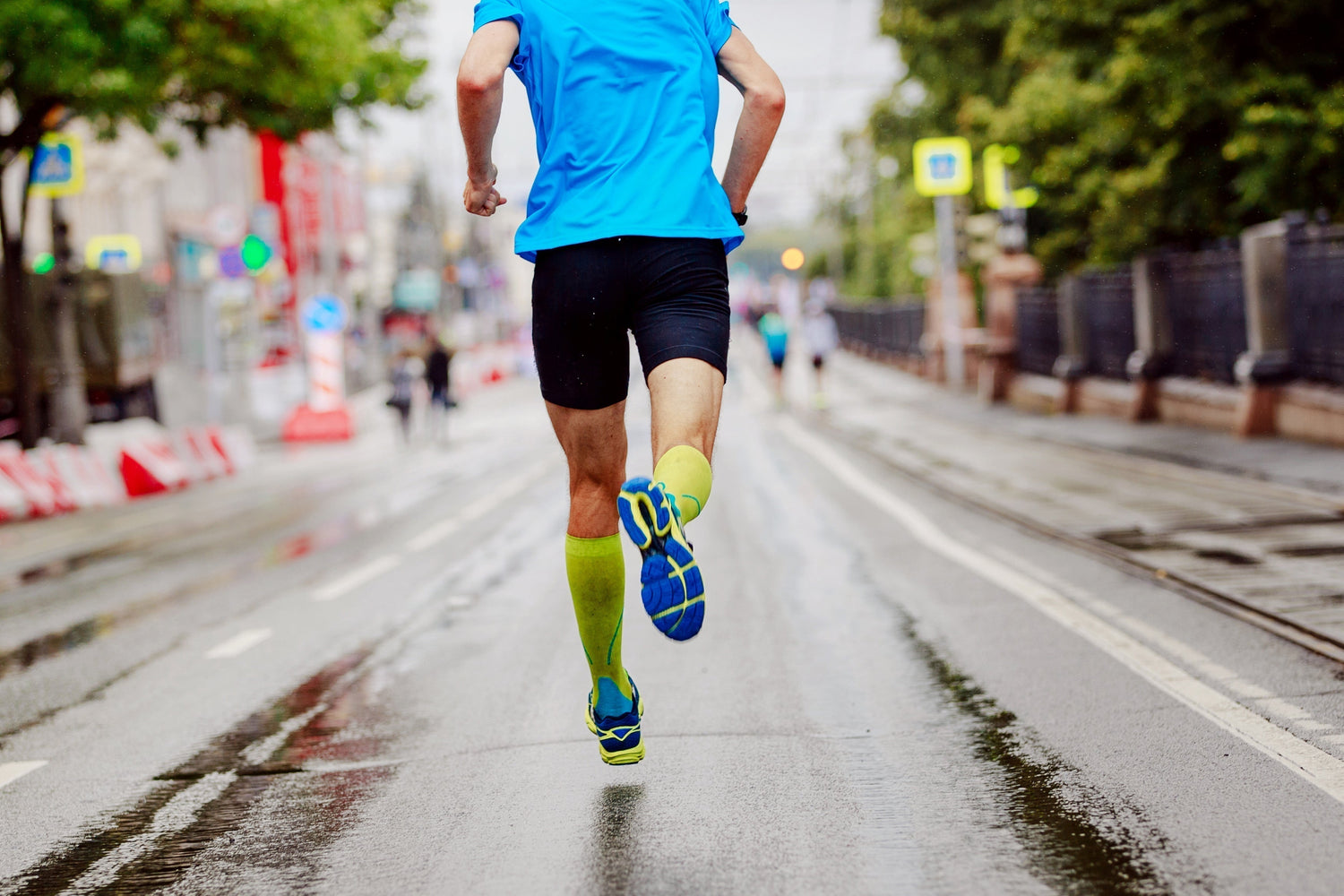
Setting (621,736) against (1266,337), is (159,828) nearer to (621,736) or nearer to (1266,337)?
(621,736)

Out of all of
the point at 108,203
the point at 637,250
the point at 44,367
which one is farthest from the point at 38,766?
the point at 108,203

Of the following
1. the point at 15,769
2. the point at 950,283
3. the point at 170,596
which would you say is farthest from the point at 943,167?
the point at 15,769

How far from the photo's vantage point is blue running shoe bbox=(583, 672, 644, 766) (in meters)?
4.09

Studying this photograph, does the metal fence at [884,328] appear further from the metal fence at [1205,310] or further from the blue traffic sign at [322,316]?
the metal fence at [1205,310]

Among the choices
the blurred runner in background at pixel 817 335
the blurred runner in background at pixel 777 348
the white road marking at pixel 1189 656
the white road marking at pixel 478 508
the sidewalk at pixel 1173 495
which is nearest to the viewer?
the white road marking at pixel 1189 656

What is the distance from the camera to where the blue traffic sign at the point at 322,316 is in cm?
3106

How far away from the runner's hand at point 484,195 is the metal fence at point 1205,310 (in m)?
14.6

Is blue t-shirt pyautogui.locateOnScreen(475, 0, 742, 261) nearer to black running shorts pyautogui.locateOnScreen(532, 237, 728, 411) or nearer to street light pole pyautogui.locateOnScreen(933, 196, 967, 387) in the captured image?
black running shorts pyautogui.locateOnScreen(532, 237, 728, 411)

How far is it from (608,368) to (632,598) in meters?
4.06

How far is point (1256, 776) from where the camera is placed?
3.92 metres

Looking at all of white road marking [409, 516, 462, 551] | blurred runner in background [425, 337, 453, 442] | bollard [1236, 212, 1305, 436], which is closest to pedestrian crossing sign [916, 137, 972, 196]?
blurred runner in background [425, 337, 453, 442]

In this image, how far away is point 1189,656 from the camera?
5.64 metres

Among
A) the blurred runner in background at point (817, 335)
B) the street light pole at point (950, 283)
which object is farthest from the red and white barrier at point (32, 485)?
the street light pole at point (950, 283)

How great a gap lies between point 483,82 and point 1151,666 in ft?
9.93
